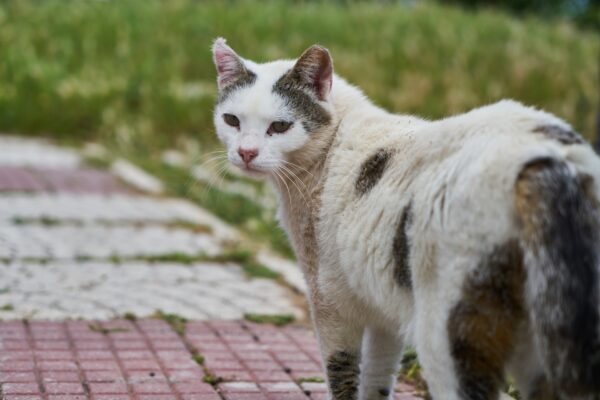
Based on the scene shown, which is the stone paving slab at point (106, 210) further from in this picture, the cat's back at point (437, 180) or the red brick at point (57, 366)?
the cat's back at point (437, 180)

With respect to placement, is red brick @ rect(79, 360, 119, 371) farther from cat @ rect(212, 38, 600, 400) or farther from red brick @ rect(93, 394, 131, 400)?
cat @ rect(212, 38, 600, 400)

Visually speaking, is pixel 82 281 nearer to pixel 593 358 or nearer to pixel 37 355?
pixel 37 355

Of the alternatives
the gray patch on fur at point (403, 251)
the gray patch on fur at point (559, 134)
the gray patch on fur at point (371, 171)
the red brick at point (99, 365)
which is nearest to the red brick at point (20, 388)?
the red brick at point (99, 365)

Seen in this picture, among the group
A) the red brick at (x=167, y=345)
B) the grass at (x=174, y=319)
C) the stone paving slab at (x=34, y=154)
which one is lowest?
the stone paving slab at (x=34, y=154)

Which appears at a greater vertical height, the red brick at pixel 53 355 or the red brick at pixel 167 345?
the red brick at pixel 53 355

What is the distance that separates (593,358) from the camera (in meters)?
2.90

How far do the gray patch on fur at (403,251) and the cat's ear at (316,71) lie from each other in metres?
1.26

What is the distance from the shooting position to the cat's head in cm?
428

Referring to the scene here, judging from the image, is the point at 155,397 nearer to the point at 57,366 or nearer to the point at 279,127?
the point at 57,366

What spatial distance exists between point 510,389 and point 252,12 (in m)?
13.9

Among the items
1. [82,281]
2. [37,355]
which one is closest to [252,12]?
[82,281]

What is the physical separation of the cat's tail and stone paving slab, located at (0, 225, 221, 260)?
4997 millimetres

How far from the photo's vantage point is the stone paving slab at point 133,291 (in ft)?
19.7

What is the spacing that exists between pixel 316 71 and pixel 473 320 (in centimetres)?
181
